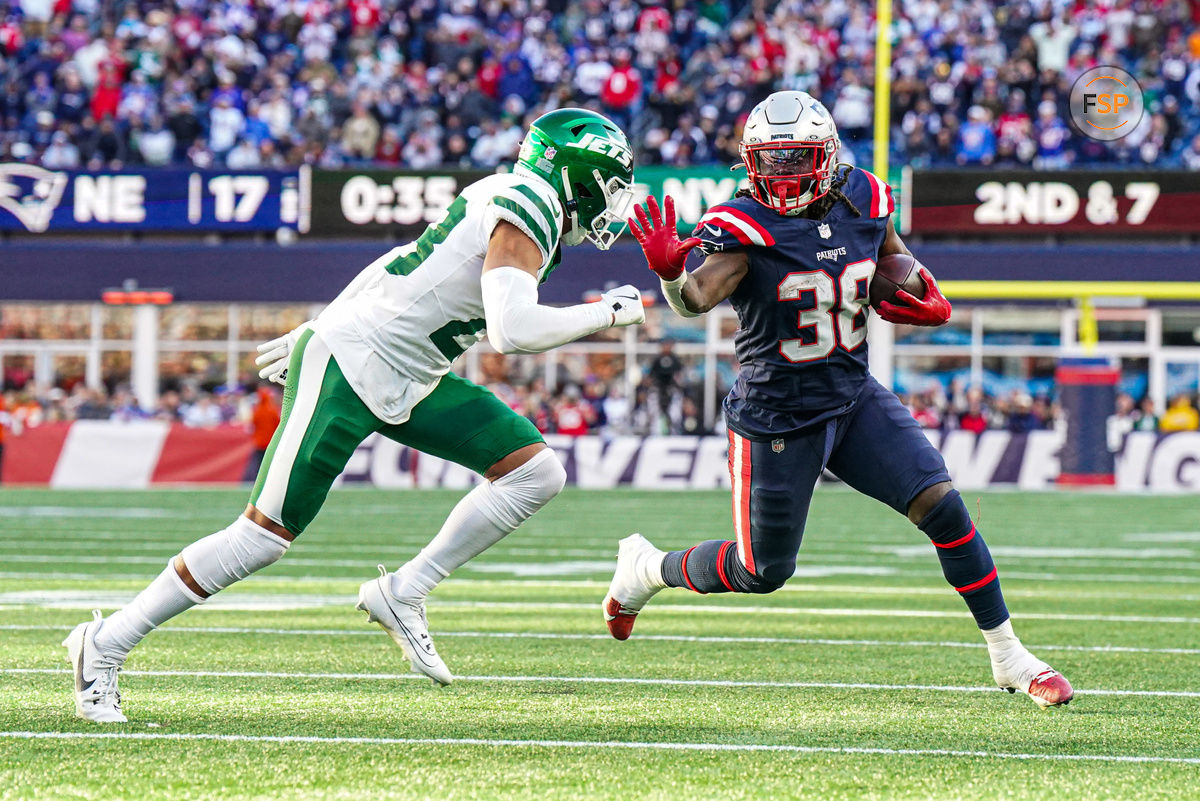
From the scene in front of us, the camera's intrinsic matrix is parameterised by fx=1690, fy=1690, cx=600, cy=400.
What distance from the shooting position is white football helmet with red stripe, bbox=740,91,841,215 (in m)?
4.65

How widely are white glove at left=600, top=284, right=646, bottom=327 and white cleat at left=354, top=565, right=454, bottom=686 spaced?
3.40 feet

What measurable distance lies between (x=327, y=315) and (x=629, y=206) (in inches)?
34.0

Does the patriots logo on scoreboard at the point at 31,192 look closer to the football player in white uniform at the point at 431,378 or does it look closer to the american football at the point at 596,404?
the american football at the point at 596,404

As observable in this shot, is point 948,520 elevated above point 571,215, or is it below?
below

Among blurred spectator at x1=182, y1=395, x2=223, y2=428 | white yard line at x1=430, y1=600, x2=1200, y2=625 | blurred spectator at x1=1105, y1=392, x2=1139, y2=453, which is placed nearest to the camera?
white yard line at x1=430, y1=600, x2=1200, y2=625

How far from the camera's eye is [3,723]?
4.12 meters

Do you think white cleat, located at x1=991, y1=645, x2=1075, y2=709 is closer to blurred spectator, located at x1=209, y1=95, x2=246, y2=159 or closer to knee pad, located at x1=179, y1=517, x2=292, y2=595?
knee pad, located at x1=179, y1=517, x2=292, y2=595

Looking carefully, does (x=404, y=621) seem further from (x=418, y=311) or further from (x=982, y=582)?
(x=982, y=582)

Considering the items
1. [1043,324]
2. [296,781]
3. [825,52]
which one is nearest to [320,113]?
[825,52]

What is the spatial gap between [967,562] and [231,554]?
1974 mm

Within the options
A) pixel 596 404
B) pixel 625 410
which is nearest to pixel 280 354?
pixel 625 410

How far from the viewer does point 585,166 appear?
4484mm

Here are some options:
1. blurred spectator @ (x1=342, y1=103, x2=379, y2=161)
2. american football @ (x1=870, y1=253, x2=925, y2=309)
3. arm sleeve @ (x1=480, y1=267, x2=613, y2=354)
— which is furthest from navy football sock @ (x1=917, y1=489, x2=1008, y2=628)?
blurred spectator @ (x1=342, y1=103, x2=379, y2=161)

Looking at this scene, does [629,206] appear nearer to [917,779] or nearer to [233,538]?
[233,538]
